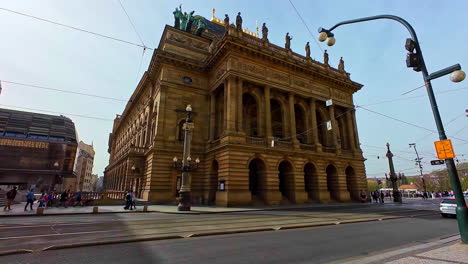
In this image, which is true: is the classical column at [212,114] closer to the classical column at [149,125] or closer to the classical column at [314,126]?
the classical column at [149,125]

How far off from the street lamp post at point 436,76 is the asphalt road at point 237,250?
6.02 ft

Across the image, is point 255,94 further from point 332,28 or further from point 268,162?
point 332,28

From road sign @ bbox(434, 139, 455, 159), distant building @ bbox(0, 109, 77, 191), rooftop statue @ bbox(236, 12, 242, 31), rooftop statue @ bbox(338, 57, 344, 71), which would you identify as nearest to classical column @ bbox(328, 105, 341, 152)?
rooftop statue @ bbox(338, 57, 344, 71)

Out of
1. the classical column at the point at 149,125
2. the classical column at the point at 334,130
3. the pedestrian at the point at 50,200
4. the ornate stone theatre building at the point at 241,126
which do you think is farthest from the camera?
the classical column at the point at 334,130

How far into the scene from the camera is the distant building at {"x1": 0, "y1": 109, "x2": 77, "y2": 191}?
5572 cm

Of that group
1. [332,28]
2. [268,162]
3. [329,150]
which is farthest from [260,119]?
[332,28]

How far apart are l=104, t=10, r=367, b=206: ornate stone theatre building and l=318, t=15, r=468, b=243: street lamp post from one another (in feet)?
49.8

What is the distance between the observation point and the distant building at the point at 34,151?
55.7 metres

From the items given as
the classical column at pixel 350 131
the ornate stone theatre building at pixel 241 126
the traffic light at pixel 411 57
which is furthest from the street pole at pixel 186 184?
the classical column at pixel 350 131

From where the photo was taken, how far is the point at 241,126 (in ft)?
83.5

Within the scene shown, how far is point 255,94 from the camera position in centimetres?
2928

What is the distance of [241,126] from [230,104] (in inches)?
107

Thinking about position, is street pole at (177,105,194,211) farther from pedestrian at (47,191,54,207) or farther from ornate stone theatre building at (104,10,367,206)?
pedestrian at (47,191,54,207)

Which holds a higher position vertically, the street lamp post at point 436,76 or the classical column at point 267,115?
the classical column at point 267,115
